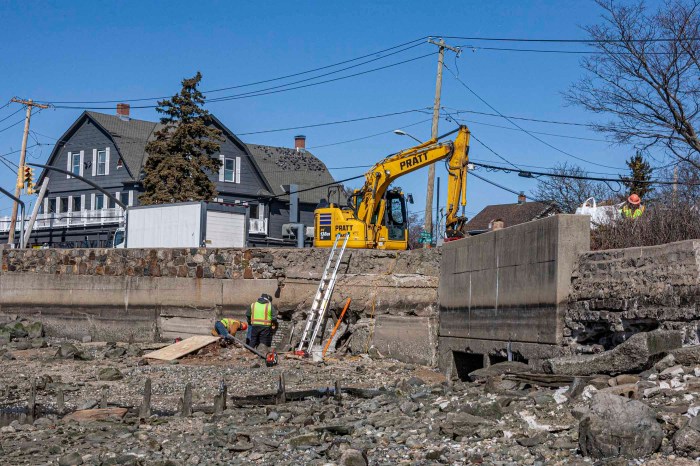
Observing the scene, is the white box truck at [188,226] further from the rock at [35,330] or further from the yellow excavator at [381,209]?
the yellow excavator at [381,209]

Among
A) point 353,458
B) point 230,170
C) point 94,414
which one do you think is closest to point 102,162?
point 230,170

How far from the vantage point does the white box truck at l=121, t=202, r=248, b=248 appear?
90.4 feet

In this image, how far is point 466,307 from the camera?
16.6 meters

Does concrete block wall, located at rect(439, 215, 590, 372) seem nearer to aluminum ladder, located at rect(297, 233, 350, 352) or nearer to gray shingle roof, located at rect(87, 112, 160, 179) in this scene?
aluminum ladder, located at rect(297, 233, 350, 352)

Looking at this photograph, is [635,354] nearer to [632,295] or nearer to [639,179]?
[632,295]

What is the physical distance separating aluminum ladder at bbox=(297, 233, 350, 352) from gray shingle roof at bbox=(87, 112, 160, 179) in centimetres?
3161

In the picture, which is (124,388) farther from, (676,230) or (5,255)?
(5,255)

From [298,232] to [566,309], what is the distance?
2007 centimetres

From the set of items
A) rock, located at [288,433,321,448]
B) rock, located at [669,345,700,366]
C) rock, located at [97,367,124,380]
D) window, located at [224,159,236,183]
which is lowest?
rock, located at [97,367,124,380]

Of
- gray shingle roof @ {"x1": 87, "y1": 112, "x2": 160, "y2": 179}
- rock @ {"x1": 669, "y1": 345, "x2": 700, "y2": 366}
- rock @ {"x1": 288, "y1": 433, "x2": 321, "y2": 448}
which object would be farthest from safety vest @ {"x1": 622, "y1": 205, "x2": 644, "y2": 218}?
gray shingle roof @ {"x1": 87, "y1": 112, "x2": 160, "y2": 179}

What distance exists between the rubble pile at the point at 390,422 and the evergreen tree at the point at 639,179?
10085 millimetres

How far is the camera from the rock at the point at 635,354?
997cm

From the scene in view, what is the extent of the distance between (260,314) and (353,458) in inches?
444

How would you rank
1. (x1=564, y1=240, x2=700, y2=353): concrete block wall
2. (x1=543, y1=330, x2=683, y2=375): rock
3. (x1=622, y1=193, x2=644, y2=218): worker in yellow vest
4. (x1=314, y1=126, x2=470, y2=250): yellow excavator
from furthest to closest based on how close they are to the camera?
1. (x1=314, y1=126, x2=470, y2=250): yellow excavator
2. (x1=622, y1=193, x2=644, y2=218): worker in yellow vest
3. (x1=564, y1=240, x2=700, y2=353): concrete block wall
4. (x1=543, y1=330, x2=683, y2=375): rock
